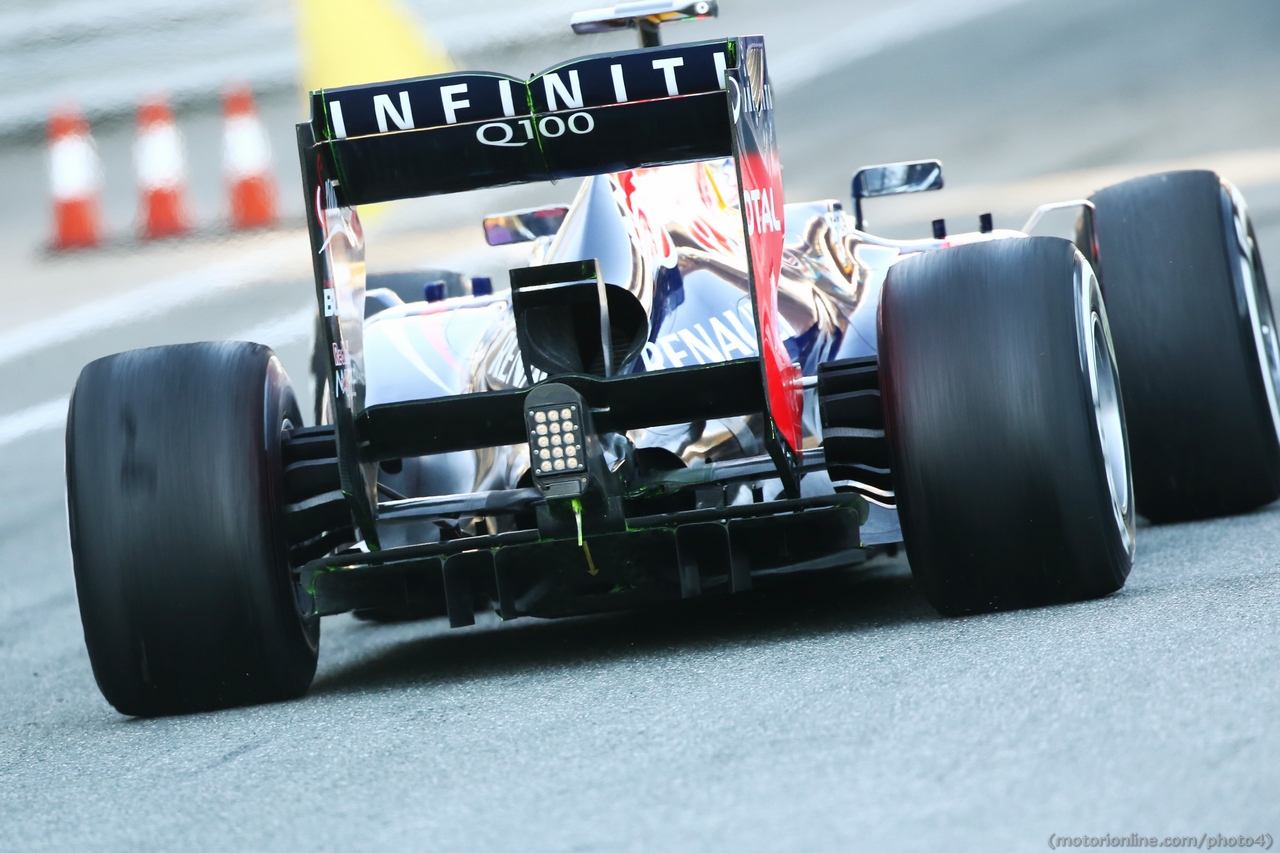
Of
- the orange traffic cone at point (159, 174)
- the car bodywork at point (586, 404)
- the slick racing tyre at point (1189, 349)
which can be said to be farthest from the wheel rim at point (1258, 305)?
the orange traffic cone at point (159, 174)

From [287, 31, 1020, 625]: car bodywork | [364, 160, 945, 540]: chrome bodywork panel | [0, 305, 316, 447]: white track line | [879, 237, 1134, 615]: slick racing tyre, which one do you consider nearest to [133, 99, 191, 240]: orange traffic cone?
[0, 305, 316, 447]: white track line

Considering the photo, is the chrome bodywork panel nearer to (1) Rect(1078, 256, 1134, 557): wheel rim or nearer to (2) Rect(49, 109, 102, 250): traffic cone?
(1) Rect(1078, 256, 1134, 557): wheel rim

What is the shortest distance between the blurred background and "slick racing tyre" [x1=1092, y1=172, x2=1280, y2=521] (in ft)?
18.0

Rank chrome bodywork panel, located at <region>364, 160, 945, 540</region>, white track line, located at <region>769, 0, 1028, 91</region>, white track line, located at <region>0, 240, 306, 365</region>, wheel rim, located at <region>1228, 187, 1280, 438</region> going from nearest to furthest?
1. chrome bodywork panel, located at <region>364, 160, 945, 540</region>
2. wheel rim, located at <region>1228, 187, 1280, 438</region>
3. white track line, located at <region>0, 240, 306, 365</region>
4. white track line, located at <region>769, 0, 1028, 91</region>

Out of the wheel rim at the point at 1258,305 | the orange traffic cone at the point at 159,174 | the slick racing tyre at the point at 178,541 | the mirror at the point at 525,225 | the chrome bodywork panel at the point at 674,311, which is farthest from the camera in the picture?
the orange traffic cone at the point at 159,174

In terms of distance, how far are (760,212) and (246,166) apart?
854cm

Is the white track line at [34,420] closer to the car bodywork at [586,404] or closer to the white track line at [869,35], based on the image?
the car bodywork at [586,404]

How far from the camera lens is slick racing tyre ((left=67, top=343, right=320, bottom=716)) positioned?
372 centimetres

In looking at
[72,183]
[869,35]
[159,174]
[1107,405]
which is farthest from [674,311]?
[869,35]

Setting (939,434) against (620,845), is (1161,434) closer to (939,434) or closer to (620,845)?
(939,434)

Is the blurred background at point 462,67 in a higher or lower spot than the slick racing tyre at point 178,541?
higher

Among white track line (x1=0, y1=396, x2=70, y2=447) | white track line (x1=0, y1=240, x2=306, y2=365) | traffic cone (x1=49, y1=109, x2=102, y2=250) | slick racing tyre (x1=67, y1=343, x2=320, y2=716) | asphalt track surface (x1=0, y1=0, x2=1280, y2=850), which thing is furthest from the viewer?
traffic cone (x1=49, y1=109, x2=102, y2=250)

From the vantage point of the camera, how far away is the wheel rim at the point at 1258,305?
536 cm

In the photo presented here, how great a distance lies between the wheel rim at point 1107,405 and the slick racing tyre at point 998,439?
22mm
